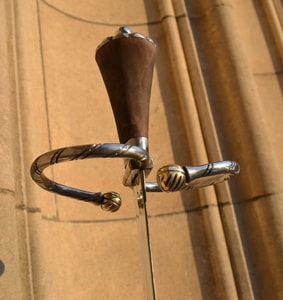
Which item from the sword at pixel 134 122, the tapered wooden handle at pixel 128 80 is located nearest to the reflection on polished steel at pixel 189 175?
the sword at pixel 134 122

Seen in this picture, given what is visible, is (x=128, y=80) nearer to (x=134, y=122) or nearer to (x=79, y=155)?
(x=134, y=122)

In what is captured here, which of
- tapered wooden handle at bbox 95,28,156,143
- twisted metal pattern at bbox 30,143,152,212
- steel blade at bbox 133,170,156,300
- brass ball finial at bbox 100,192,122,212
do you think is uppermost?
tapered wooden handle at bbox 95,28,156,143

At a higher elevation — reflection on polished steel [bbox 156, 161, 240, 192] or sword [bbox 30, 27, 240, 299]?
sword [bbox 30, 27, 240, 299]

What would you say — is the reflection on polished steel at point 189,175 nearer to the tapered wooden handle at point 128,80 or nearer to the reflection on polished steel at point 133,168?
the reflection on polished steel at point 133,168

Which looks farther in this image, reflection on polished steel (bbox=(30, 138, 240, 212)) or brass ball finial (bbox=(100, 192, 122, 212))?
brass ball finial (bbox=(100, 192, 122, 212))

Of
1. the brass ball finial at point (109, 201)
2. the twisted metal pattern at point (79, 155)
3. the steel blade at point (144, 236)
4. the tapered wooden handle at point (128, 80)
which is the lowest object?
the steel blade at point (144, 236)

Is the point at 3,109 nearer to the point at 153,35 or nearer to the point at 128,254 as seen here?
the point at 128,254

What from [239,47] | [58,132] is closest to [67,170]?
[58,132]

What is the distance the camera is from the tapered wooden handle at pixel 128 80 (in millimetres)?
611

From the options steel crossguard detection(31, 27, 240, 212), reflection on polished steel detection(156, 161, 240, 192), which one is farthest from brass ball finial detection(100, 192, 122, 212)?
reflection on polished steel detection(156, 161, 240, 192)

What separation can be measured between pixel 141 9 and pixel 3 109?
0.63 metres

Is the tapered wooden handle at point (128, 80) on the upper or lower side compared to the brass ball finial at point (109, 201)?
upper

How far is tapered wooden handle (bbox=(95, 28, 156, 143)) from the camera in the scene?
611 millimetres

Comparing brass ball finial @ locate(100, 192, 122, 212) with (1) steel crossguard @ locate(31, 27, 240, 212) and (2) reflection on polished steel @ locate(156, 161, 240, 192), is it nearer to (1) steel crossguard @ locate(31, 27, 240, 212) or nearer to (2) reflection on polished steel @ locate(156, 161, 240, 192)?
(1) steel crossguard @ locate(31, 27, 240, 212)
